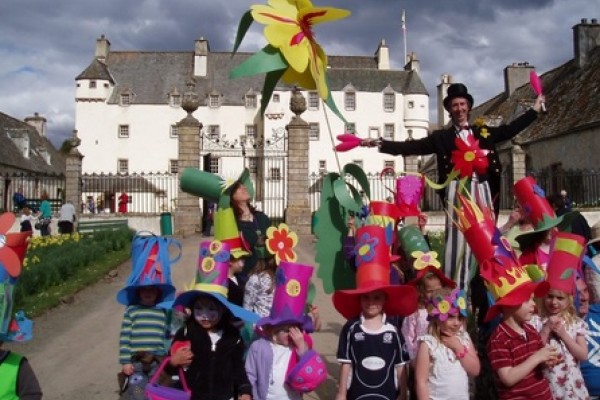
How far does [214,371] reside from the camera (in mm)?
A: 3736

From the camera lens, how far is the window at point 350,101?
50425 mm

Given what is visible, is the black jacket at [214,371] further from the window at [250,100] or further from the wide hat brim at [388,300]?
the window at [250,100]

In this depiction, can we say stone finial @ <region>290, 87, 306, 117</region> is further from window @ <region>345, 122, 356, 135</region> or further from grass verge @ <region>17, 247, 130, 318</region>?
window @ <region>345, 122, 356, 135</region>

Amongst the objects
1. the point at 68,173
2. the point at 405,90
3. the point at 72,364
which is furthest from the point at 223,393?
the point at 405,90

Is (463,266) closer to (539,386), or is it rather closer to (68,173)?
(539,386)

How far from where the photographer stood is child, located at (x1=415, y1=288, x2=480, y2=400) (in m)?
3.61

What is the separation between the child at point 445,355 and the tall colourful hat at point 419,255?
38 cm

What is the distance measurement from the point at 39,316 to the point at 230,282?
18.3 ft

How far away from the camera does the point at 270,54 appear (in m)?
4.04

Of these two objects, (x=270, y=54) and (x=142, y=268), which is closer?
(x=270, y=54)

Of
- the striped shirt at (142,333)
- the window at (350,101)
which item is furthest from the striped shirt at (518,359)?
the window at (350,101)

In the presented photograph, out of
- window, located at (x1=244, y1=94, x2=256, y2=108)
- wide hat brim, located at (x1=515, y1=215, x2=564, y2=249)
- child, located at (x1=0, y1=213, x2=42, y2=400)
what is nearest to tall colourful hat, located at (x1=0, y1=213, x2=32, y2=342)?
child, located at (x1=0, y1=213, x2=42, y2=400)

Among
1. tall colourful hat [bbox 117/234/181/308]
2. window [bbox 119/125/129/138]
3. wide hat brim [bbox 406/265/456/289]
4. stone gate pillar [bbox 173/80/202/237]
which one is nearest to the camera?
wide hat brim [bbox 406/265/456/289]

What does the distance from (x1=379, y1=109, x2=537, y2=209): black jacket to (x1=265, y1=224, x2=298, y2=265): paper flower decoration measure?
1032mm
